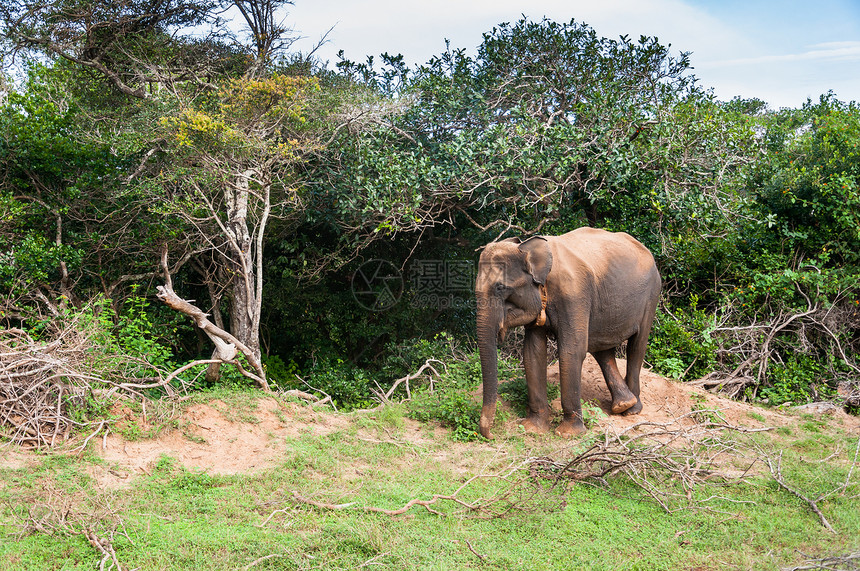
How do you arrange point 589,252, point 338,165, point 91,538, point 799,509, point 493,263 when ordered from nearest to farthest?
point 91,538 → point 799,509 → point 493,263 → point 589,252 → point 338,165

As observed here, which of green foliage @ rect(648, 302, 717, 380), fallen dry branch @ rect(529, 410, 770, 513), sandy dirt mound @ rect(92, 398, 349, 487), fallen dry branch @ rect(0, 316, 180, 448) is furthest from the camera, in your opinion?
green foliage @ rect(648, 302, 717, 380)

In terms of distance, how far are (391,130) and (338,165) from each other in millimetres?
1071

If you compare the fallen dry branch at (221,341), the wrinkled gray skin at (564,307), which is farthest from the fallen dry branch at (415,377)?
the wrinkled gray skin at (564,307)

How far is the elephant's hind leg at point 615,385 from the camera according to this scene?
8797mm

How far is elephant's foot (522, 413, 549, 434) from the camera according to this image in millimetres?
8164

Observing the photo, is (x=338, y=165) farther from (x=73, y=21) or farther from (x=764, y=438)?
(x=764, y=438)

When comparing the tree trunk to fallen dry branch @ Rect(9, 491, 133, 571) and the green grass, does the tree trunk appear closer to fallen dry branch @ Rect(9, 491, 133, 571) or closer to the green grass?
the green grass

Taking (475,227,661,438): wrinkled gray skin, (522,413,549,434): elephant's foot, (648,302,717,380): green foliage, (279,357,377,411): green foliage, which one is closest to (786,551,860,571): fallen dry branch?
(475,227,661,438): wrinkled gray skin

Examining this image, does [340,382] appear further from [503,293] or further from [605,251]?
[605,251]

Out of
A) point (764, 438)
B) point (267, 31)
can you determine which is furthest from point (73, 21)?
point (764, 438)

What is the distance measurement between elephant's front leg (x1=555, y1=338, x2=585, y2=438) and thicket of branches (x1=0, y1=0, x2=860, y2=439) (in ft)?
10.00

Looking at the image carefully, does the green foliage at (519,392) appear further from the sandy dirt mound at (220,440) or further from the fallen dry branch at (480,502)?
the fallen dry branch at (480,502)

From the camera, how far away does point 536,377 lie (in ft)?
27.0

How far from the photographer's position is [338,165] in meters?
11.6
